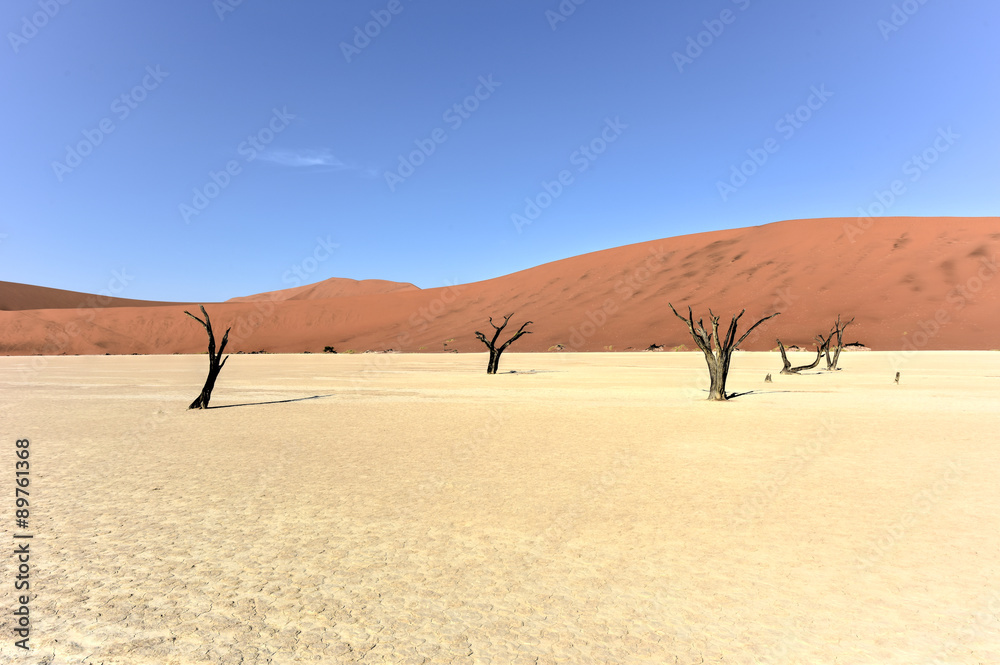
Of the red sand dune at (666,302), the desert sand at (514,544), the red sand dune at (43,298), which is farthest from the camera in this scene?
the red sand dune at (43,298)

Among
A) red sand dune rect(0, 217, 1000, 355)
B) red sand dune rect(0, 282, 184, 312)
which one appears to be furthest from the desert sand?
red sand dune rect(0, 282, 184, 312)

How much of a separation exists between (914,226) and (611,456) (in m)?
80.0

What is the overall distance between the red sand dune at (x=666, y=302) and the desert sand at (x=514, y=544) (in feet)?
164

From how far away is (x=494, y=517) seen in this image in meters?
6.00

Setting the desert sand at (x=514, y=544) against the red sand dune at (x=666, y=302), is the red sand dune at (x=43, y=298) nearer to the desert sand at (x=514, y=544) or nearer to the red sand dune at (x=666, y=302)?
the red sand dune at (x=666, y=302)

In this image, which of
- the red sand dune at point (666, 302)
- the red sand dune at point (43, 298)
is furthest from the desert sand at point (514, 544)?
the red sand dune at point (43, 298)

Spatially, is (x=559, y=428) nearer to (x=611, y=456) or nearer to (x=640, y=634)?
(x=611, y=456)

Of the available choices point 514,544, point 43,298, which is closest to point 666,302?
point 514,544

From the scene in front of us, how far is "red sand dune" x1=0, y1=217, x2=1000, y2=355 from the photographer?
54.9 meters

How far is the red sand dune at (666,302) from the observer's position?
54938 mm

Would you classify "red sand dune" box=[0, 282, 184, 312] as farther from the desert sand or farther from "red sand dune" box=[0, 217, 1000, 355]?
the desert sand

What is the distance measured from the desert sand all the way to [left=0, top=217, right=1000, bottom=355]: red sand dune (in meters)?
49.9

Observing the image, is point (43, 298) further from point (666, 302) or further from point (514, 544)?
point (514, 544)

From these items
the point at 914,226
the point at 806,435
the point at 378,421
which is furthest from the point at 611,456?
the point at 914,226
